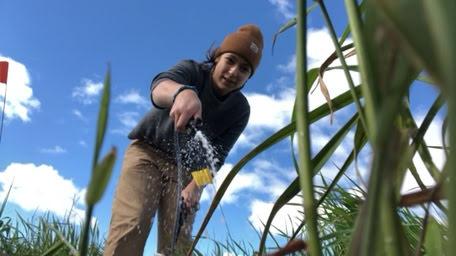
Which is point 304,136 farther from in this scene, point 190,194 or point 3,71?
point 190,194

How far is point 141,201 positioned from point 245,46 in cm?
94

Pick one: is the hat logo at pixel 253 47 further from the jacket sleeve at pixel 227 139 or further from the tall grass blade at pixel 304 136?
the tall grass blade at pixel 304 136

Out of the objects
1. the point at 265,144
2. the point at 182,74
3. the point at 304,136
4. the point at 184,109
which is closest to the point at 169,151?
the point at 182,74

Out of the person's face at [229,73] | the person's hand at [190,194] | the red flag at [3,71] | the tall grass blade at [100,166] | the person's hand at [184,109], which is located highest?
the person's face at [229,73]

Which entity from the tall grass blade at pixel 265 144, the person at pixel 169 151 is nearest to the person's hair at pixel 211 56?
the person at pixel 169 151

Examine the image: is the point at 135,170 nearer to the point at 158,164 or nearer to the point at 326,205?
the point at 158,164

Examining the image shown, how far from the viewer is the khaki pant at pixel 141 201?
9.15 ft

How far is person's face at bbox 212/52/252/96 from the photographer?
9.43 feet

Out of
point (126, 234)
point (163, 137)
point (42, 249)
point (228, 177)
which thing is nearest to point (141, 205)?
point (126, 234)

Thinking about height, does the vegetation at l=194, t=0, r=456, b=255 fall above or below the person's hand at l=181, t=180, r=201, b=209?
below

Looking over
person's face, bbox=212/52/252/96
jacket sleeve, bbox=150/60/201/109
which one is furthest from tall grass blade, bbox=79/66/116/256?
person's face, bbox=212/52/252/96

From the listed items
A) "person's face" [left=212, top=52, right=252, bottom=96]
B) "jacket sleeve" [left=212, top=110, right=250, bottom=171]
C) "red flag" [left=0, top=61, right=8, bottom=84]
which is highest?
"person's face" [left=212, top=52, right=252, bottom=96]

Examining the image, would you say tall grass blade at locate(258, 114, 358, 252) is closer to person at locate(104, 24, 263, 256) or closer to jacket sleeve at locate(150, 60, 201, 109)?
jacket sleeve at locate(150, 60, 201, 109)

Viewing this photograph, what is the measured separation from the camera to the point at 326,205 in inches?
66.9
